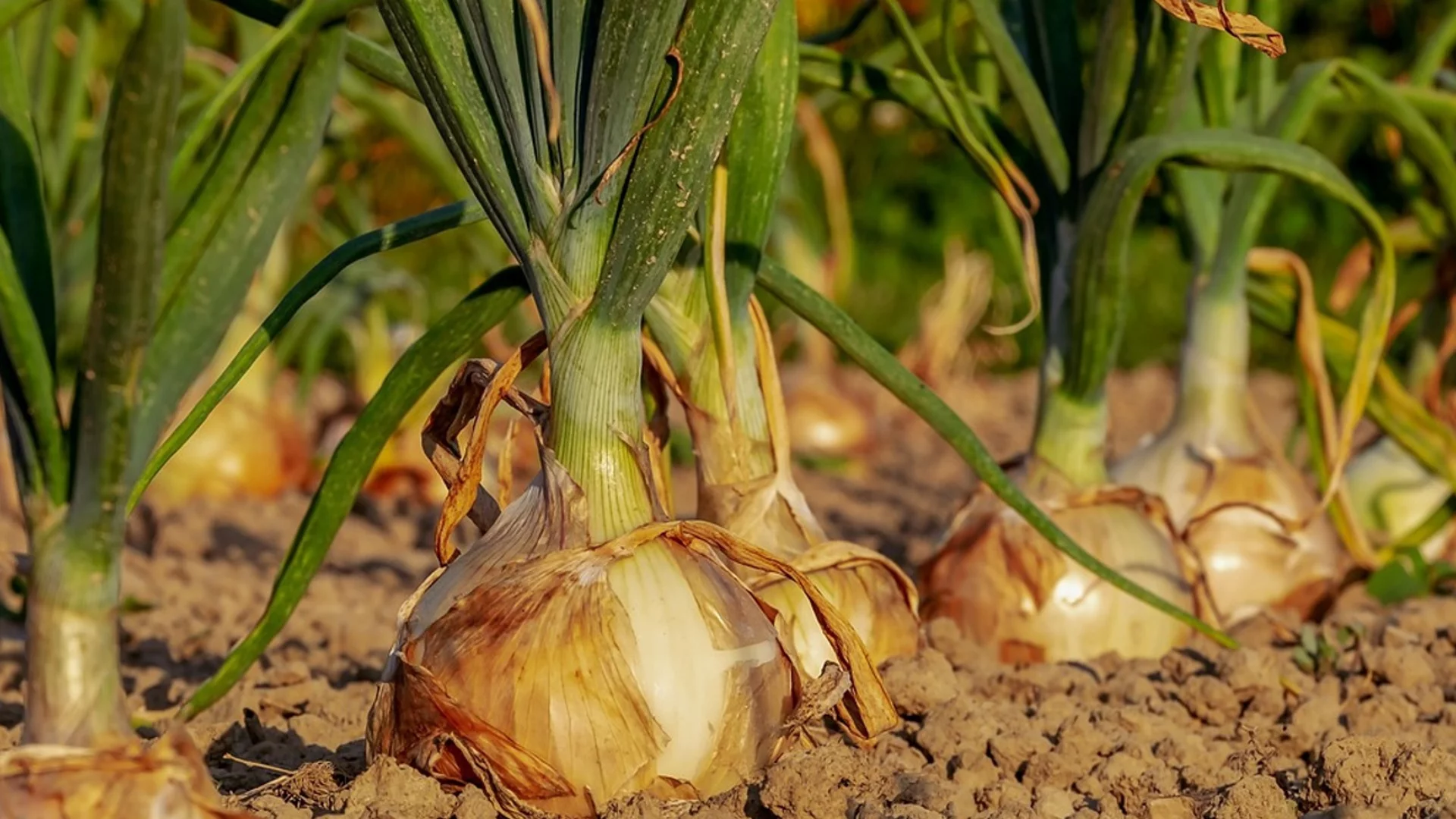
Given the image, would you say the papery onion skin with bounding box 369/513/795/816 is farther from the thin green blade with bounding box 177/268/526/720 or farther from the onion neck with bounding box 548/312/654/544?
the thin green blade with bounding box 177/268/526/720

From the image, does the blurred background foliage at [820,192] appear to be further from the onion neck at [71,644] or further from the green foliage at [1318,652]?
the green foliage at [1318,652]

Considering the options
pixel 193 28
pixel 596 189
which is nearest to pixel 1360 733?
pixel 596 189

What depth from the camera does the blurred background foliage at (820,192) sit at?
7.55ft

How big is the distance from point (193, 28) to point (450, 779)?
2.42 meters

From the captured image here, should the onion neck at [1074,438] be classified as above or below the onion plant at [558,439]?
below

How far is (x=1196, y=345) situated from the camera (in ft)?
5.78

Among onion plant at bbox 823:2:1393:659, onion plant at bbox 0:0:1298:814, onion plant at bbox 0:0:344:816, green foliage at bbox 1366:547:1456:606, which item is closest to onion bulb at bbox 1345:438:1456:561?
green foliage at bbox 1366:547:1456:606

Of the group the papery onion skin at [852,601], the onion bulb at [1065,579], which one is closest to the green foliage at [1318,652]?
the onion bulb at [1065,579]

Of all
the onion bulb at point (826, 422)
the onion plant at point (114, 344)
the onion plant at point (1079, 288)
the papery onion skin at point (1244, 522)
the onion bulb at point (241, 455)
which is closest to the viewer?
the onion plant at point (114, 344)

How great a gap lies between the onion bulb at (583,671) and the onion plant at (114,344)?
0.19 metres

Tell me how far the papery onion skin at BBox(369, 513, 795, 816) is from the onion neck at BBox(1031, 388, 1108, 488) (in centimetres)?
63

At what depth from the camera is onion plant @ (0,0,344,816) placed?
0.82m

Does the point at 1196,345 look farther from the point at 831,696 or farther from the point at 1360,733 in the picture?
the point at 831,696

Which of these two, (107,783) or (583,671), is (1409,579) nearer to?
(583,671)
